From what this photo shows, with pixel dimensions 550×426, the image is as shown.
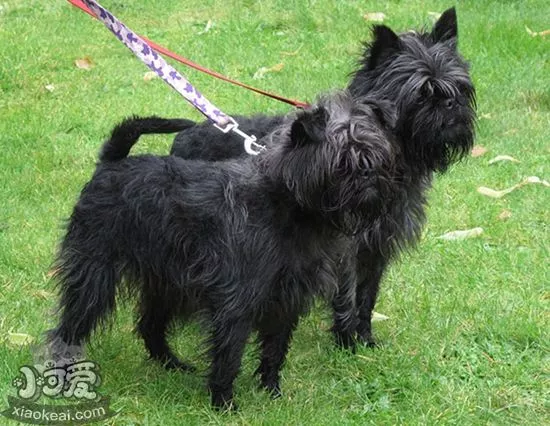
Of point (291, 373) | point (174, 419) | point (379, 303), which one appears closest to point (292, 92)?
point (379, 303)

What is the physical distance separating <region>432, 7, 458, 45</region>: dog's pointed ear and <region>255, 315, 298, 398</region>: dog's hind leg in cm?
152

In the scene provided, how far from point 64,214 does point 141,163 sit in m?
2.28

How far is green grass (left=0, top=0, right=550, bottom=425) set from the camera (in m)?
4.24

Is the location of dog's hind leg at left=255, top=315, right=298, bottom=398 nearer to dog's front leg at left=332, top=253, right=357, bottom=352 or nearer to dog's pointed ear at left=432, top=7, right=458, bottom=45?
dog's front leg at left=332, top=253, right=357, bottom=352

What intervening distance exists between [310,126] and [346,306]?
1.40 metres

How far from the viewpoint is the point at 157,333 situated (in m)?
4.50

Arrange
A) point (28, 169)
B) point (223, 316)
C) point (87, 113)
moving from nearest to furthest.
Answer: point (223, 316) → point (28, 169) → point (87, 113)

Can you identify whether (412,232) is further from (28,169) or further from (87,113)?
(87,113)

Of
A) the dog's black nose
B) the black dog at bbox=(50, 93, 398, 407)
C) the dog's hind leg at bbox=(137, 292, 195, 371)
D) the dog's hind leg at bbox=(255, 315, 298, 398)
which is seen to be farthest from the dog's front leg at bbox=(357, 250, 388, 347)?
the dog's hind leg at bbox=(137, 292, 195, 371)

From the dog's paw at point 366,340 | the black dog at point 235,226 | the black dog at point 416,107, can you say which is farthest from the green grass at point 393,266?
the black dog at point 416,107

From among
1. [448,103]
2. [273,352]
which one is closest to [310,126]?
[448,103]

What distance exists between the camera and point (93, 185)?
4039mm

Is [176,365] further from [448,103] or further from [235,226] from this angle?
[448,103]

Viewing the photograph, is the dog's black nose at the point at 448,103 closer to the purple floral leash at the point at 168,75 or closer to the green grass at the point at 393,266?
the purple floral leash at the point at 168,75
